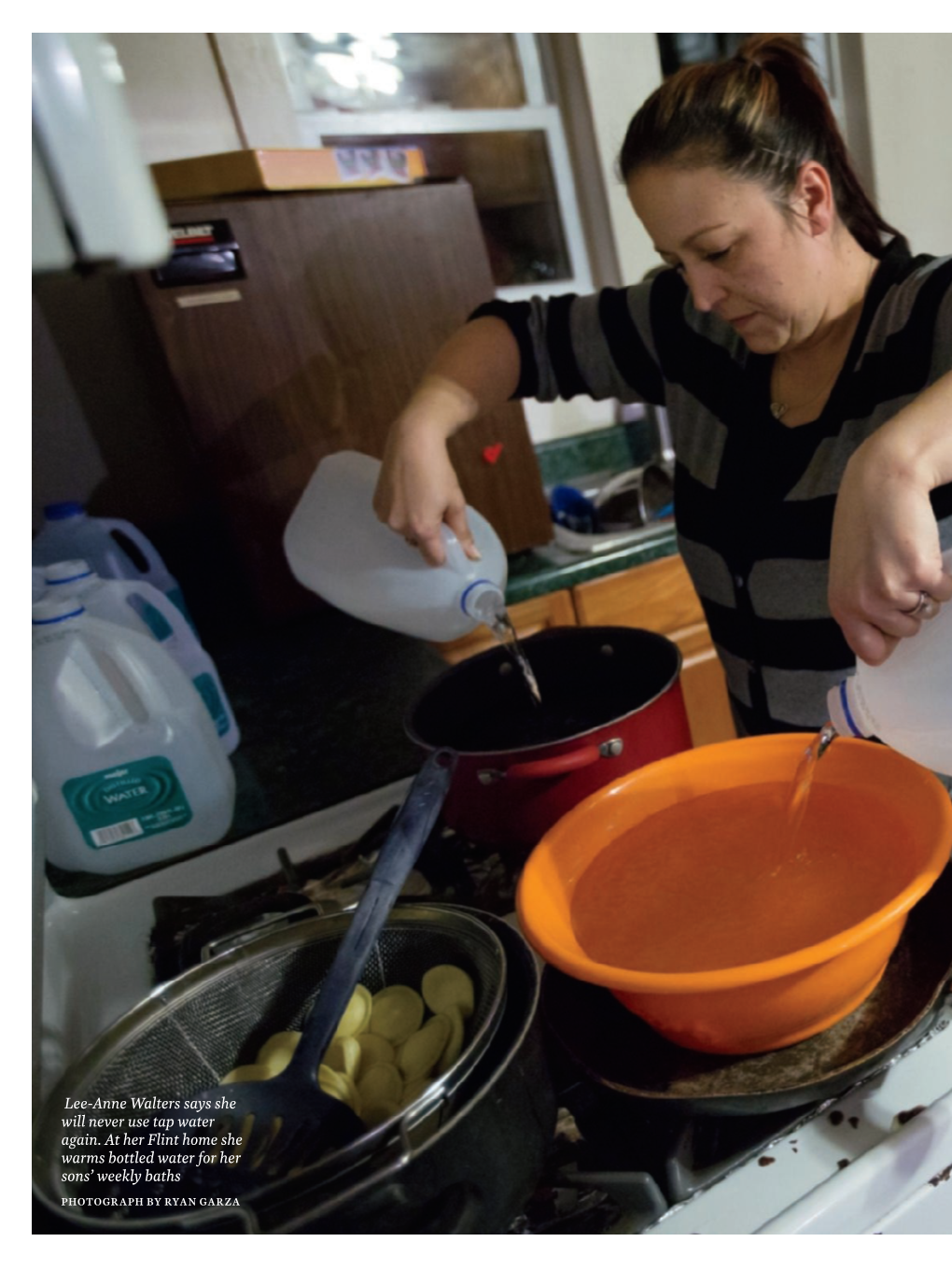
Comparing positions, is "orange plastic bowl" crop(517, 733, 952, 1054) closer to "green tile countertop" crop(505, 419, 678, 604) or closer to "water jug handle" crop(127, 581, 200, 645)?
"water jug handle" crop(127, 581, 200, 645)

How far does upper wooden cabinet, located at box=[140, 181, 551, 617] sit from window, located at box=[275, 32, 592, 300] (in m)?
0.63

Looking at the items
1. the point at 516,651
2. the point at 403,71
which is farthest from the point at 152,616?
the point at 403,71

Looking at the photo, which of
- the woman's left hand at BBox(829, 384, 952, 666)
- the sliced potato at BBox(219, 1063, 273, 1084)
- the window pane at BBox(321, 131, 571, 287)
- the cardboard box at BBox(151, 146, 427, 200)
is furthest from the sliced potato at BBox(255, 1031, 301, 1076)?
the window pane at BBox(321, 131, 571, 287)

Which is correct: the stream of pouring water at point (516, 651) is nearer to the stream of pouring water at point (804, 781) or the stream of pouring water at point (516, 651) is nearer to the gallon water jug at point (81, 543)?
the stream of pouring water at point (804, 781)

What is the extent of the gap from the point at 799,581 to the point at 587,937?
0.62 m

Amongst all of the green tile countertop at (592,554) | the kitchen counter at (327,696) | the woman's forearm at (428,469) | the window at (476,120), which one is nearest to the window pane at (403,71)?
the window at (476,120)

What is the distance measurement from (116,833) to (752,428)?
2.89 ft

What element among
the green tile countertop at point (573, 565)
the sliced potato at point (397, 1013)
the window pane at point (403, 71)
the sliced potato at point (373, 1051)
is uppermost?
the window pane at point (403, 71)

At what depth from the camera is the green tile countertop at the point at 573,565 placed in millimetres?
1801

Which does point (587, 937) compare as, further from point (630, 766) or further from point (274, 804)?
point (274, 804)

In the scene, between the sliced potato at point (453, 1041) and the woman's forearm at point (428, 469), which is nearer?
the sliced potato at point (453, 1041)

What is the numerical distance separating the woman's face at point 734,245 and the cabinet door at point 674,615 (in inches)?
40.2

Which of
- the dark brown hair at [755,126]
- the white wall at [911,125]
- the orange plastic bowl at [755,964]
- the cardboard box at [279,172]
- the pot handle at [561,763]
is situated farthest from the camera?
the white wall at [911,125]

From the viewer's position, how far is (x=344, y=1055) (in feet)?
1.76
